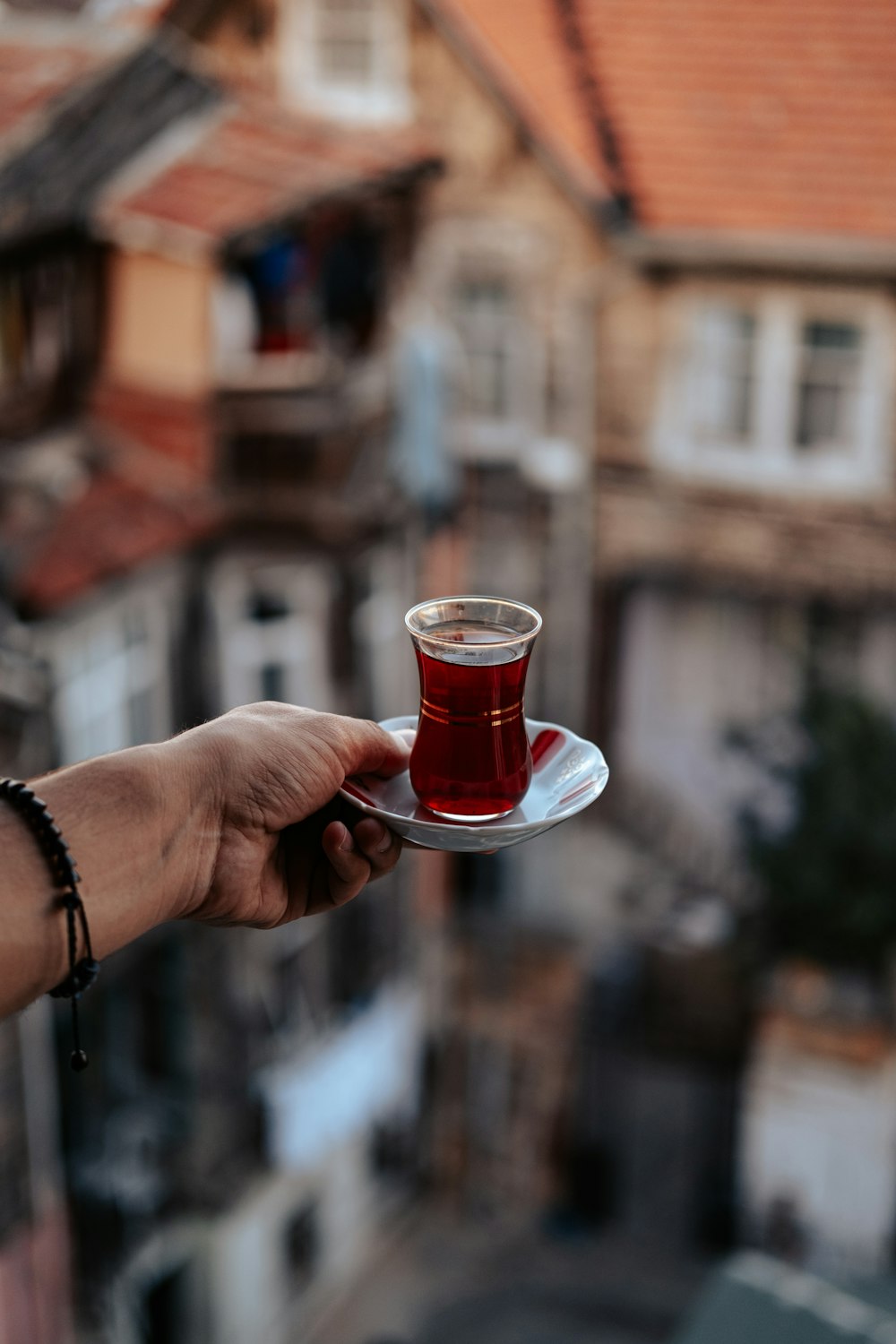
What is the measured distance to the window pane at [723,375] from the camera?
528 cm

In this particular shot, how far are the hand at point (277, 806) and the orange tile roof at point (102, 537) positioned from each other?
2.43m

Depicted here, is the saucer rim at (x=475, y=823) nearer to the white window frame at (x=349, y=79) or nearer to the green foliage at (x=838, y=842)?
the green foliage at (x=838, y=842)

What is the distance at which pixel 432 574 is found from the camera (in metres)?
5.62

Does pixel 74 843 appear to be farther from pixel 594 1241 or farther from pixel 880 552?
pixel 594 1241

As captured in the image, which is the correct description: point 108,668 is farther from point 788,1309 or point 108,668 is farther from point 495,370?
point 788,1309

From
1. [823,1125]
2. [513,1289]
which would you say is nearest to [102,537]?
[823,1125]

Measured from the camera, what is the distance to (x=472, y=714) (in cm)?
137

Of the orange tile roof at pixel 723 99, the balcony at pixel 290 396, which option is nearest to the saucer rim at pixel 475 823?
the balcony at pixel 290 396

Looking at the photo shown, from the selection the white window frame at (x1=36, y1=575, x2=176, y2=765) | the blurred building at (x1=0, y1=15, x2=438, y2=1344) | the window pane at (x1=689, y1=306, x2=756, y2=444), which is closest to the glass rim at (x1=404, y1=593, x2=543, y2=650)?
the blurred building at (x1=0, y1=15, x2=438, y2=1344)

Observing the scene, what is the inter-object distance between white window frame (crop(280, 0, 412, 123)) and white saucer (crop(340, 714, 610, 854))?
13.1ft

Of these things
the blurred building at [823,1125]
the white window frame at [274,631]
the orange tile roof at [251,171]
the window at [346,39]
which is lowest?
the blurred building at [823,1125]

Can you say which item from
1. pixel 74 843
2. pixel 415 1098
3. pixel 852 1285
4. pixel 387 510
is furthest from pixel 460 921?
pixel 74 843

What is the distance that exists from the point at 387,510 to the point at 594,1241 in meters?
2.88

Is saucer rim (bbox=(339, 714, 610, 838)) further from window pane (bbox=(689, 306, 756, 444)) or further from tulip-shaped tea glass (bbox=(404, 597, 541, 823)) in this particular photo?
window pane (bbox=(689, 306, 756, 444))
